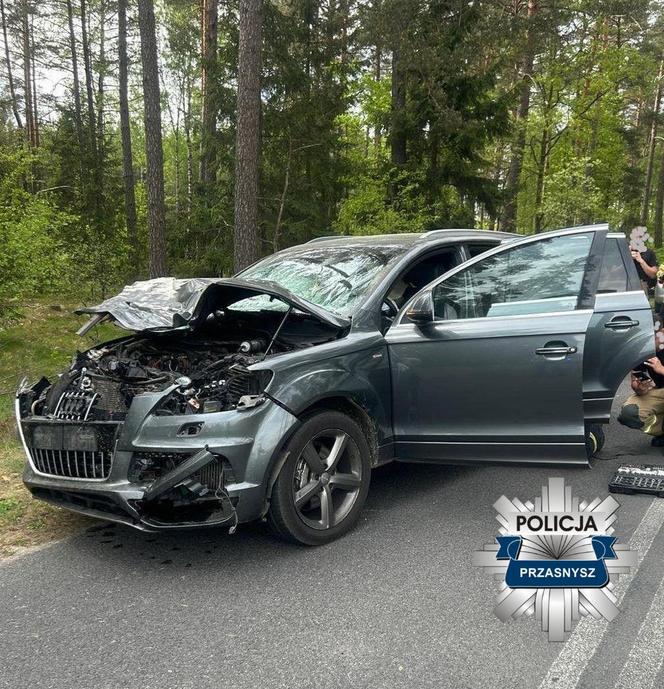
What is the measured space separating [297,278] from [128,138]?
2099cm

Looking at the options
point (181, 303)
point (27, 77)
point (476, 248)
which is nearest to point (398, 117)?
point (476, 248)

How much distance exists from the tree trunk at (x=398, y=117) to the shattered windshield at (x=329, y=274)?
10489mm

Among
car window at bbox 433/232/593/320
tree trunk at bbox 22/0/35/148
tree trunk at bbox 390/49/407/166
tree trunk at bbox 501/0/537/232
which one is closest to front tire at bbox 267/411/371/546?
car window at bbox 433/232/593/320

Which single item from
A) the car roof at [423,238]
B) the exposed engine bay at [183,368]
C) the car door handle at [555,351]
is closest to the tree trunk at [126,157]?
the car roof at [423,238]

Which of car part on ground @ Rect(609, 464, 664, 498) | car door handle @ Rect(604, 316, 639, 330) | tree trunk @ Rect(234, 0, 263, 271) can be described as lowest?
car part on ground @ Rect(609, 464, 664, 498)

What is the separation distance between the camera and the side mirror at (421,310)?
12.9 feet

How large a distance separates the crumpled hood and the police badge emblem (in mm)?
1697

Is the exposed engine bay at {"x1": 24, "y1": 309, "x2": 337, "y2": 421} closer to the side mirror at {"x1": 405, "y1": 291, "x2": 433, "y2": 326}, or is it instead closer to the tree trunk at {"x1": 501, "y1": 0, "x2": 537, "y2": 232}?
the side mirror at {"x1": 405, "y1": 291, "x2": 433, "y2": 326}

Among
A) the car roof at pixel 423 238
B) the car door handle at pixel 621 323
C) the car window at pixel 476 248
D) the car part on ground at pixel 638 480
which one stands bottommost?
the car part on ground at pixel 638 480

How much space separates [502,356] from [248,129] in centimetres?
745

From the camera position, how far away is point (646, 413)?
207 inches

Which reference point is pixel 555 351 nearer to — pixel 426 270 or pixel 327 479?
pixel 426 270

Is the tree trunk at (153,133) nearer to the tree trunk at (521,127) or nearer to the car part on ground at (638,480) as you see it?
the tree trunk at (521,127)

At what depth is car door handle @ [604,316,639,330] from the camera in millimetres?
4105
